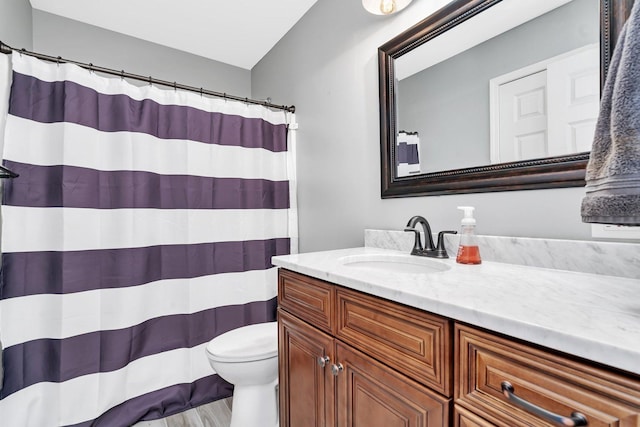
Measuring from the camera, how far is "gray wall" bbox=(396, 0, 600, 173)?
893 millimetres

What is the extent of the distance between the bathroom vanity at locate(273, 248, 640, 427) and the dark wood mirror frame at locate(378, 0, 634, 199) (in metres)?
0.28

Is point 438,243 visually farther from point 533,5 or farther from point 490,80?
point 533,5

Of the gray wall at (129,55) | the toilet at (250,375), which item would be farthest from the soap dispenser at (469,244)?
the gray wall at (129,55)

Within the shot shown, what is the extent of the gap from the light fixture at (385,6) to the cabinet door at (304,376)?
138 cm

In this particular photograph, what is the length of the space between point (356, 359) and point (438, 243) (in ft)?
1.82

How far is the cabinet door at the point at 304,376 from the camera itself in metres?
0.93

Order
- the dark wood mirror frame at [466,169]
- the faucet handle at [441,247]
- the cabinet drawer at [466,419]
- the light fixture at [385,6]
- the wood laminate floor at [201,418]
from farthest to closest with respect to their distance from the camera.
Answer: the wood laminate floor at [201,418] < the light fixture at [385,6] < the faucet handle at [441,247] < the dark wood mirror frame at [466,169] < the cabinet drawer at [466,419]

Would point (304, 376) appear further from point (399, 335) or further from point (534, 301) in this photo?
point (534, 301)

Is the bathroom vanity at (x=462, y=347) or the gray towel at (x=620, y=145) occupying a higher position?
the gray towel at (x=620, y=145)

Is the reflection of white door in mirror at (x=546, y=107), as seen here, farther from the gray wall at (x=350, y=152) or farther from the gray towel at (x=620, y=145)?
the gray towel at (x=620, y=145)

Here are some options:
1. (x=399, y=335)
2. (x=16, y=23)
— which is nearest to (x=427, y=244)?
(x=399, y=335)

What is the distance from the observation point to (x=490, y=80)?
3.56ft

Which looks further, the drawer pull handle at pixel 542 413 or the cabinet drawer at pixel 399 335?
the cabinet drawer at pixel 399 335

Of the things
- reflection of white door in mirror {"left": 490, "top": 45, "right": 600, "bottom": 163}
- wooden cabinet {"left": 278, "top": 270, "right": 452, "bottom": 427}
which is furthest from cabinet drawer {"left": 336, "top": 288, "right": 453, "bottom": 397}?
reflection of white door in mirror {"left": 490, "top": 45, "right": 600, "bottom": 163}
